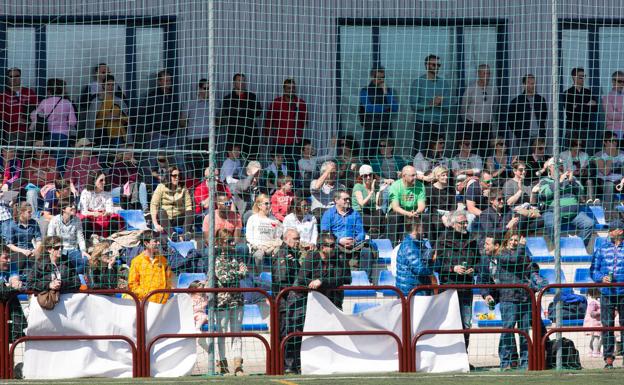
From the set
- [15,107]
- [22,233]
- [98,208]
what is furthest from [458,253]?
[15,107]

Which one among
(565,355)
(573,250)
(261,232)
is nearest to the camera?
(565,355)

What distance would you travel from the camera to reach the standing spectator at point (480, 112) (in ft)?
53.7

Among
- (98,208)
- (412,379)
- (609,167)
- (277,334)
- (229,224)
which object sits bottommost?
(412,379)

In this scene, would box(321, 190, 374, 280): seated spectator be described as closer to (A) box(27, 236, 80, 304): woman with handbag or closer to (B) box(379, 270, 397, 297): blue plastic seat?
(B) box(379, 270, 397, 297): blue plastic seat

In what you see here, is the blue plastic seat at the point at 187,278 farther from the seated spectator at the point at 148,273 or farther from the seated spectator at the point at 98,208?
the seated spectator at the point at 98,208

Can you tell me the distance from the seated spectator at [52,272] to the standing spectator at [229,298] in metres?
1.41

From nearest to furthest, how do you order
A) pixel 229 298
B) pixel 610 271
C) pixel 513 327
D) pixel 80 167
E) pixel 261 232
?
pixel 229 298 → pixel 513 327 → pixel 261 232 → pixel 610 271 → pixel 80 167

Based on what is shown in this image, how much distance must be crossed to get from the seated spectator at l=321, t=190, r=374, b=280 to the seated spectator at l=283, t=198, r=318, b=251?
4.6 inches

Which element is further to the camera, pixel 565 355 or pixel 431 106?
pixel 431 106

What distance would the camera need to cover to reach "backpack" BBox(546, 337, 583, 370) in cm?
1417

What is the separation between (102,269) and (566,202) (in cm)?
560

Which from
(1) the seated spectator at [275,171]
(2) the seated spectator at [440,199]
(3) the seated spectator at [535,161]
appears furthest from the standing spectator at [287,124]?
(3) the seated spectator at [535,161]

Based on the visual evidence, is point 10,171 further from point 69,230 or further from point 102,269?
point 102,269

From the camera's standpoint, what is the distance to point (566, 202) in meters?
16.8
